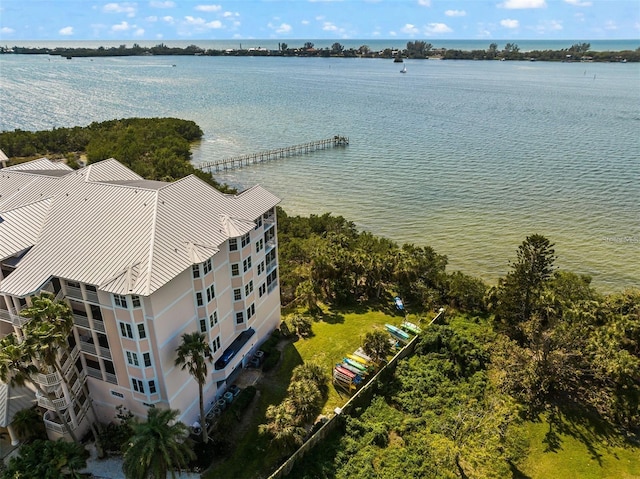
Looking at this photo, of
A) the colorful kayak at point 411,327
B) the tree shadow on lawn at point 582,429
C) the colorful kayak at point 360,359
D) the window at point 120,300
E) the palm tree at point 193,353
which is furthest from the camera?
the colorful kayak at point 411,327

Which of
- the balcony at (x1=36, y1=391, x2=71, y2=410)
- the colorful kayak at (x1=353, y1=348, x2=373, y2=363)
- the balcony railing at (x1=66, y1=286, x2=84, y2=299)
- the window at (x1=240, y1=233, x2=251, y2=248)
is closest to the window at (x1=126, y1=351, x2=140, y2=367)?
the balcony railing at (x1=66, y1=286, x2=84, y2=299)

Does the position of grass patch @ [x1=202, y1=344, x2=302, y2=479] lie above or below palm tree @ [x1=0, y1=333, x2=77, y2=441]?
below

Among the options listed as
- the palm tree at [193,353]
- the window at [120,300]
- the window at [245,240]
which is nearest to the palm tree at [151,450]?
the palm tree at [193,353]

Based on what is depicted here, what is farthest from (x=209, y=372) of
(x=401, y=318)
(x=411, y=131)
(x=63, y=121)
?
(x=63, y=121)

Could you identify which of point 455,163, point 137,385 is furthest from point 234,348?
point 455,163

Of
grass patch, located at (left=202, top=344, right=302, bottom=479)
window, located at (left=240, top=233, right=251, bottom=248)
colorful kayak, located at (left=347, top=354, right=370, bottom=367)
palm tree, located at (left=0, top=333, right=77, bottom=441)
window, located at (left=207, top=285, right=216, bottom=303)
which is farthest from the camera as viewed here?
colorful kayak, located at (left=347, top=354, right=370, bottom=367)

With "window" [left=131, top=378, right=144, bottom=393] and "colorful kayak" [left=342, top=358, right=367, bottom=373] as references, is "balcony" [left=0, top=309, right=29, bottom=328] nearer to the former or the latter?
"window" [left=131, top=378, right=144, bottom=393]

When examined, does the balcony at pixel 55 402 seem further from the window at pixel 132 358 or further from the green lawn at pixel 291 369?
the green lawn at pixel 291 369
